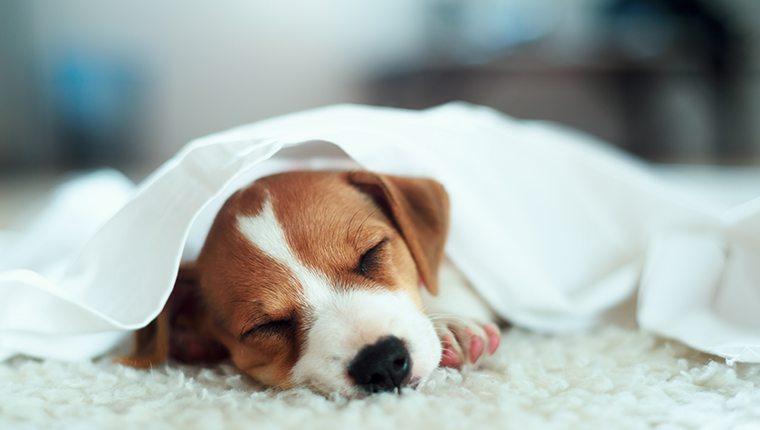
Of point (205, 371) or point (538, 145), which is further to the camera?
point (538, 145)

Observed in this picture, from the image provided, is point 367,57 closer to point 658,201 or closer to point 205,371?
point 658,201

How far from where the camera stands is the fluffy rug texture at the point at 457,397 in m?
0.93

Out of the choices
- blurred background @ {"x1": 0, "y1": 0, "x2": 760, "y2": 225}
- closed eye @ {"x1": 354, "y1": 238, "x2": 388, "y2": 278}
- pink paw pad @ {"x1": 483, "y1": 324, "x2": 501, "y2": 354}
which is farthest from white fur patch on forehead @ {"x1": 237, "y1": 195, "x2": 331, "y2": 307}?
blurred background @ {"x1": 0, "y1": 0, "x2": 760, "y2": 225}

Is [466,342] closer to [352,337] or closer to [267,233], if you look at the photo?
[352,337]

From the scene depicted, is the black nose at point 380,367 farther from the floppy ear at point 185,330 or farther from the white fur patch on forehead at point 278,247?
the floppy ear at point 185,330

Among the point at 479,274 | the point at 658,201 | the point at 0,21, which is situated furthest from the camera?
the point at 0,21

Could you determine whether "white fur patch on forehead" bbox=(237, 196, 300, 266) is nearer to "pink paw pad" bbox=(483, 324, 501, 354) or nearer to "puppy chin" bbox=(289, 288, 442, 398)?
"puppy chin" bbox=(289, 288, 442, 398)

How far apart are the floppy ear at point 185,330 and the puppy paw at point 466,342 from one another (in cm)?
67

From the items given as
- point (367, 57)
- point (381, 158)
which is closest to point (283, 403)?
point (381, 158)

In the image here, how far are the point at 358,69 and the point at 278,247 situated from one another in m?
6.13

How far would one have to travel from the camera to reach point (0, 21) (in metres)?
5.83

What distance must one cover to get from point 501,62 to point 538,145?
4.63m

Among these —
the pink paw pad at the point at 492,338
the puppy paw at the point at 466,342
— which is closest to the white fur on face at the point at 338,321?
the puppy paw at the point at 466,342

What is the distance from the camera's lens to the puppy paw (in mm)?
1309
